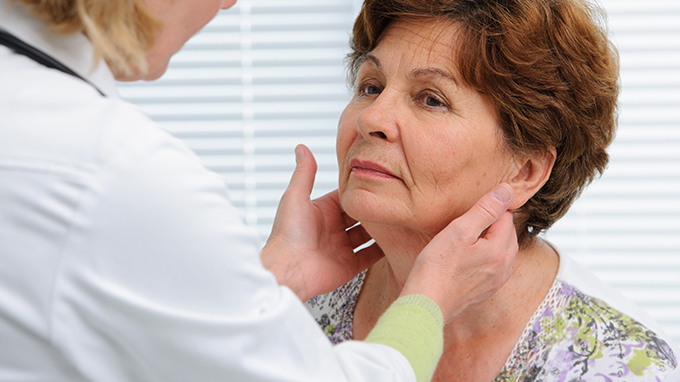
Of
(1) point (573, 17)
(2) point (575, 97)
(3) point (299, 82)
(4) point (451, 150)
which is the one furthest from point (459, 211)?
(3) point (299, 82)

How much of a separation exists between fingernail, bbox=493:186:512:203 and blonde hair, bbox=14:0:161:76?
78cm

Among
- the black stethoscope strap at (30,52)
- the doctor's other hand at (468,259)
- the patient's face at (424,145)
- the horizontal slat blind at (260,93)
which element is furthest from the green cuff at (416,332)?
the horizontal slat blind at (260,93)

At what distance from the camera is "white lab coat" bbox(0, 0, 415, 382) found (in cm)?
62

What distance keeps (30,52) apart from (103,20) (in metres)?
0.10

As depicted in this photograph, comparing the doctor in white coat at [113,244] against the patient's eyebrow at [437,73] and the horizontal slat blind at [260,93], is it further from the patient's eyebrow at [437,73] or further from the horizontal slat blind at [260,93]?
the horizontal slat blind at [260,93]

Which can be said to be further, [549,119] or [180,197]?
[549,119]

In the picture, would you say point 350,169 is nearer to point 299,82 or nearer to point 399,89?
point 399,89

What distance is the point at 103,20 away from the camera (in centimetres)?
73

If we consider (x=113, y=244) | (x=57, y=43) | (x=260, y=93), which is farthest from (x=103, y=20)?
(x=260, y=93)

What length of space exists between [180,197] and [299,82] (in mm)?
1974

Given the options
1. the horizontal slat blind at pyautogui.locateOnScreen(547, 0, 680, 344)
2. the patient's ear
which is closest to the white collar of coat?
the patient's ear

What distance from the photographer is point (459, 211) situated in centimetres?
133

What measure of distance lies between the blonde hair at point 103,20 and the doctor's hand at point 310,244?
0.78 m

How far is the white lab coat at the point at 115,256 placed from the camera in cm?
62
